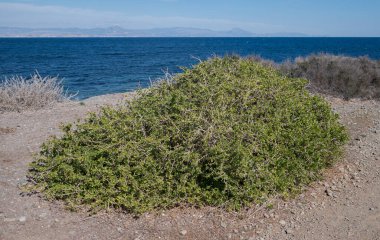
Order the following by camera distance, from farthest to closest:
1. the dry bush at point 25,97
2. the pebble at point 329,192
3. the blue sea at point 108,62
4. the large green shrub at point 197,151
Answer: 1. the blue sea at point 108,62
2. the dry bush at point 25,97
3. the pebble at point 329,192
4. the large green shrub at point 197,151

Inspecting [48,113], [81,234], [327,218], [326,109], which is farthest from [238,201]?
[48,113]

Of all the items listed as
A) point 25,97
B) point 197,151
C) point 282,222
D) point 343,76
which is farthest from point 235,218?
point 343,76

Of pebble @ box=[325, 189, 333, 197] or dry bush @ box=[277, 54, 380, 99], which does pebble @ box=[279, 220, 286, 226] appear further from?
dry bush @ box=[277, 54, 380, 99]

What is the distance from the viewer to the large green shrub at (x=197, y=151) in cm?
435

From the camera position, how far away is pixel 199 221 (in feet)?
14.2

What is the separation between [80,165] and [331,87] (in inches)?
323

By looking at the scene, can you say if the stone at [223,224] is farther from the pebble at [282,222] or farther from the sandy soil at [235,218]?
the pebble at [282,222]

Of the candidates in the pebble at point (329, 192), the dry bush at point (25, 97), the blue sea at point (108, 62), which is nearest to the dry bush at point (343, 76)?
the blue sea at point (108, 62)

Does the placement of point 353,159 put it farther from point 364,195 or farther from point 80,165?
point 80,165

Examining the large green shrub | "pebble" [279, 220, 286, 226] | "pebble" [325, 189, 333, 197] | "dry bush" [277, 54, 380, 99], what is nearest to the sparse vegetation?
"dry bush" [277, 54, 380, 99]

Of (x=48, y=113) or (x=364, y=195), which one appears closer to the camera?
(x=364, y=195)

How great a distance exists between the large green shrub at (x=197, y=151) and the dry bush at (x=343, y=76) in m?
5.15

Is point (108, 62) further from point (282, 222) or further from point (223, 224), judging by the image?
point (282, 222)

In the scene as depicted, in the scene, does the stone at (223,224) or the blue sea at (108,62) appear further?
the blue sea at (108,62)
